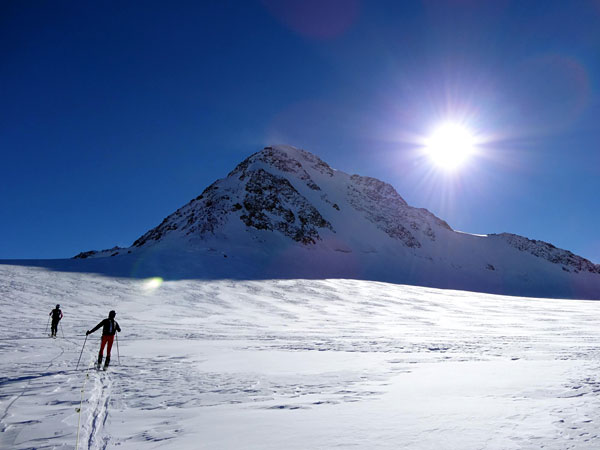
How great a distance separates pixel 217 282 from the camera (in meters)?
38.1

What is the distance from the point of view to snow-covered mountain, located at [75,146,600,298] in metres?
54.1

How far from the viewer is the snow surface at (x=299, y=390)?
4.66 metres

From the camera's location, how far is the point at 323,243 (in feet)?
270

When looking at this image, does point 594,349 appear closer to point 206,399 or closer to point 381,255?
point 206,399

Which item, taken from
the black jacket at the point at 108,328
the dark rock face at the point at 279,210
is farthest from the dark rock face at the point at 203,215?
the black jacket at the point at 108,328

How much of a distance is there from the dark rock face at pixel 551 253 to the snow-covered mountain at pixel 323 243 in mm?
526

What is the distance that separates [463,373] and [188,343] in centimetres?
993

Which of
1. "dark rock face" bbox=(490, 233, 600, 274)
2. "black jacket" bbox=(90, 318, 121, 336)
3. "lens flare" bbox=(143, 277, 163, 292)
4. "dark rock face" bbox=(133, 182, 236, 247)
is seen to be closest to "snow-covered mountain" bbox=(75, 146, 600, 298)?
"dark rock face" bbox=(133, 182, 236, 247)

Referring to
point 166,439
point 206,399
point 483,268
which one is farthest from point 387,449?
point 483,268

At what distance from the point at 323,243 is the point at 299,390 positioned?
75461mm

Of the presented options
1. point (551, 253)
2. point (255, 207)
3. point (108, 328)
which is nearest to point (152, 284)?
point (108, 328)

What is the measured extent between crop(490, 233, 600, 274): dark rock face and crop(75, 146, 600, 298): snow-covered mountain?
0.53m

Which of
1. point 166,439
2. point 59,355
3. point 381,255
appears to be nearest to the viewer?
point 166,439

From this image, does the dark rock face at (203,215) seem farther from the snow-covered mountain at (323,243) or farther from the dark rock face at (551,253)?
the dark rock face at (551,253)
